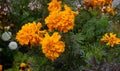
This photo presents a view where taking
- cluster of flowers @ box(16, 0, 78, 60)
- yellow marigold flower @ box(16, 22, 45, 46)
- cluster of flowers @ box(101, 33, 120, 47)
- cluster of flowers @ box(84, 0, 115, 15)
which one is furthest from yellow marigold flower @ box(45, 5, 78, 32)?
cluster of flowers @ box(84, 0, 115, 15)

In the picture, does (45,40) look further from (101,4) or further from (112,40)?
(101,4)

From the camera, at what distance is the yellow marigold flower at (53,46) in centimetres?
292

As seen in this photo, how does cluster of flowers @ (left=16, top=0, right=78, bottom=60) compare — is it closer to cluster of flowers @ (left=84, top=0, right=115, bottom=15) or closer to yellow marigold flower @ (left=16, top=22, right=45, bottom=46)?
yellow marigold flower @ (left=16, top=22, right=45, bottom=46)

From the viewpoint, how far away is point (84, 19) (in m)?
4.01

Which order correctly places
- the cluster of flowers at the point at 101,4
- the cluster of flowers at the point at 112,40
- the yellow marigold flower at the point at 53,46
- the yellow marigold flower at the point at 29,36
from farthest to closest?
the cluster of flowers at the point at 101,4, the cluster of flowers at the point at 112,40, the yellow marigold flower at the point at 29,36, the yellow marigold flower at the point at 53,46

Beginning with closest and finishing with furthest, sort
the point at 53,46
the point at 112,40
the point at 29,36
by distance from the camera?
1. the point at 53,46
2. the point at 29,36
3. the point at 112,40

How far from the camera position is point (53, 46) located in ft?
9.60

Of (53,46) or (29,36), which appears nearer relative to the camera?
(53,46)

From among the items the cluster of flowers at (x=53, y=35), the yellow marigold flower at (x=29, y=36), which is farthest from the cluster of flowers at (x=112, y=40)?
the yellow marigold flower at (x=29, y=36)

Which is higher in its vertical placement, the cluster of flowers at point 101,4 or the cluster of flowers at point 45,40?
the cluster of flowers at point 101,4

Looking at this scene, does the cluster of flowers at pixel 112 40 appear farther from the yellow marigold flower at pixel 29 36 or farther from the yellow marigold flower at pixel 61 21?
the yellow marigold flower at pixel 29 36

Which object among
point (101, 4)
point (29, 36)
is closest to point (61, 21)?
point (29, 36)

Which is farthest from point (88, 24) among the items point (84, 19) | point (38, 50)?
point (38, 50)

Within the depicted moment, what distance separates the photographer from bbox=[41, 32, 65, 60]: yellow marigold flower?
292 centimetres
